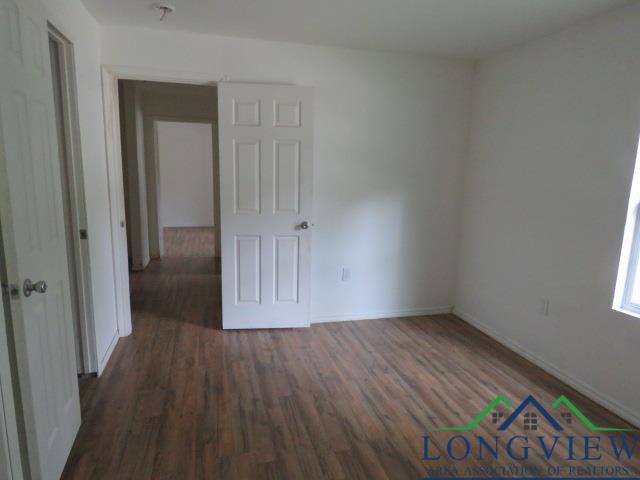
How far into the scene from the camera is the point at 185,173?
907 centimetres

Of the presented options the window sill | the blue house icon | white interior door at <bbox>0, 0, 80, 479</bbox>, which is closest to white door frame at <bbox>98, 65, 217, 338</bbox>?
white interior door at <bbox>0, 0, 80, 479</bbox>

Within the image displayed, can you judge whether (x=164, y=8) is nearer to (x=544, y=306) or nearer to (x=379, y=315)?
(x=379, y=315)

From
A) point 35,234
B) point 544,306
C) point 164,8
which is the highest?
point 164,8

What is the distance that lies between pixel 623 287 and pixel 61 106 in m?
3.51

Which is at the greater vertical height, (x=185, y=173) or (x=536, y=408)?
(x=185, y=173)

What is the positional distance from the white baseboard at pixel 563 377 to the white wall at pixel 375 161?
1.82 feet

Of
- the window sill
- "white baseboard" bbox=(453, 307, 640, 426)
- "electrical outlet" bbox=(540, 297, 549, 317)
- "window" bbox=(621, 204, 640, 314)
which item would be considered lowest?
"white baseboard" bbox=(453, 307, 640, 426)

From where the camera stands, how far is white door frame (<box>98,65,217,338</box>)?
9.80 ft

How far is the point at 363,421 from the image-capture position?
2.24m

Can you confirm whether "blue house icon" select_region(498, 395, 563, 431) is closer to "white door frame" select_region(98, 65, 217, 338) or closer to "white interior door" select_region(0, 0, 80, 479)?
"white interior door" select_region(0, 0, 80, 479)

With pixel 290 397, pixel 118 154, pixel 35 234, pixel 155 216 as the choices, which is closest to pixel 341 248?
pixel 290 397

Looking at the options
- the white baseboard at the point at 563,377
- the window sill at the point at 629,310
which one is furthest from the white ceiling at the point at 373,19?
the white baseboard at the point at 563,377

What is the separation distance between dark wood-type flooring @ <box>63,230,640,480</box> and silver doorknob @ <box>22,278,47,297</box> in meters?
0.90

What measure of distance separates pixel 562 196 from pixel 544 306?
2.64ft
